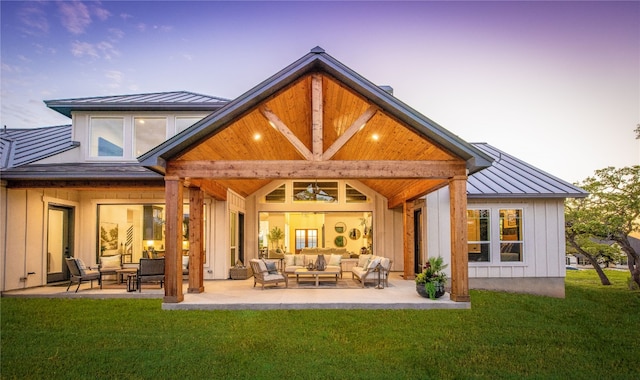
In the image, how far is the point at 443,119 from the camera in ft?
82.4

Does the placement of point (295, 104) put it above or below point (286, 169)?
above

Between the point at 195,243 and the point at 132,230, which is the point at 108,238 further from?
the point at 195,243

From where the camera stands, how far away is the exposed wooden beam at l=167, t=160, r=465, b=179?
8094 millimetres

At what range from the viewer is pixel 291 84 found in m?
7.84

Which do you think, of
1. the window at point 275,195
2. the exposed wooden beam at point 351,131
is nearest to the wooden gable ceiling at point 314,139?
the exposed wooden beam at point 351,131

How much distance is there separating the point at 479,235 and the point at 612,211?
5427 millimetres

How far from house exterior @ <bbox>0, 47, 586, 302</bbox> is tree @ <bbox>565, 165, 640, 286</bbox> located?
9.52 ft

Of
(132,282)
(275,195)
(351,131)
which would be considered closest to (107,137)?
(132,282)

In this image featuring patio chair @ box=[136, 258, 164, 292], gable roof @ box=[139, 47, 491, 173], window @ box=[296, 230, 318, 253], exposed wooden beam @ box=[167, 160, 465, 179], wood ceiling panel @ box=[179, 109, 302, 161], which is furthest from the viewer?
window @ box=[296, 230, 318, 253]

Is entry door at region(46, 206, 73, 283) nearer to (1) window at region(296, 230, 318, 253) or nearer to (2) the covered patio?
(2) the covered patio

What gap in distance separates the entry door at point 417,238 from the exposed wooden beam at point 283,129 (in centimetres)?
646

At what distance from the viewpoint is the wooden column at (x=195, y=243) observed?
973 centimetres

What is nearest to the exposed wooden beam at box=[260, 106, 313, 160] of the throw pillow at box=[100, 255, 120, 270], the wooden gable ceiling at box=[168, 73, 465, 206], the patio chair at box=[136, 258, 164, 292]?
the wooden gable ceiling at box=[168, 73, 465, 206]

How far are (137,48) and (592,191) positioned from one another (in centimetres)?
1543
